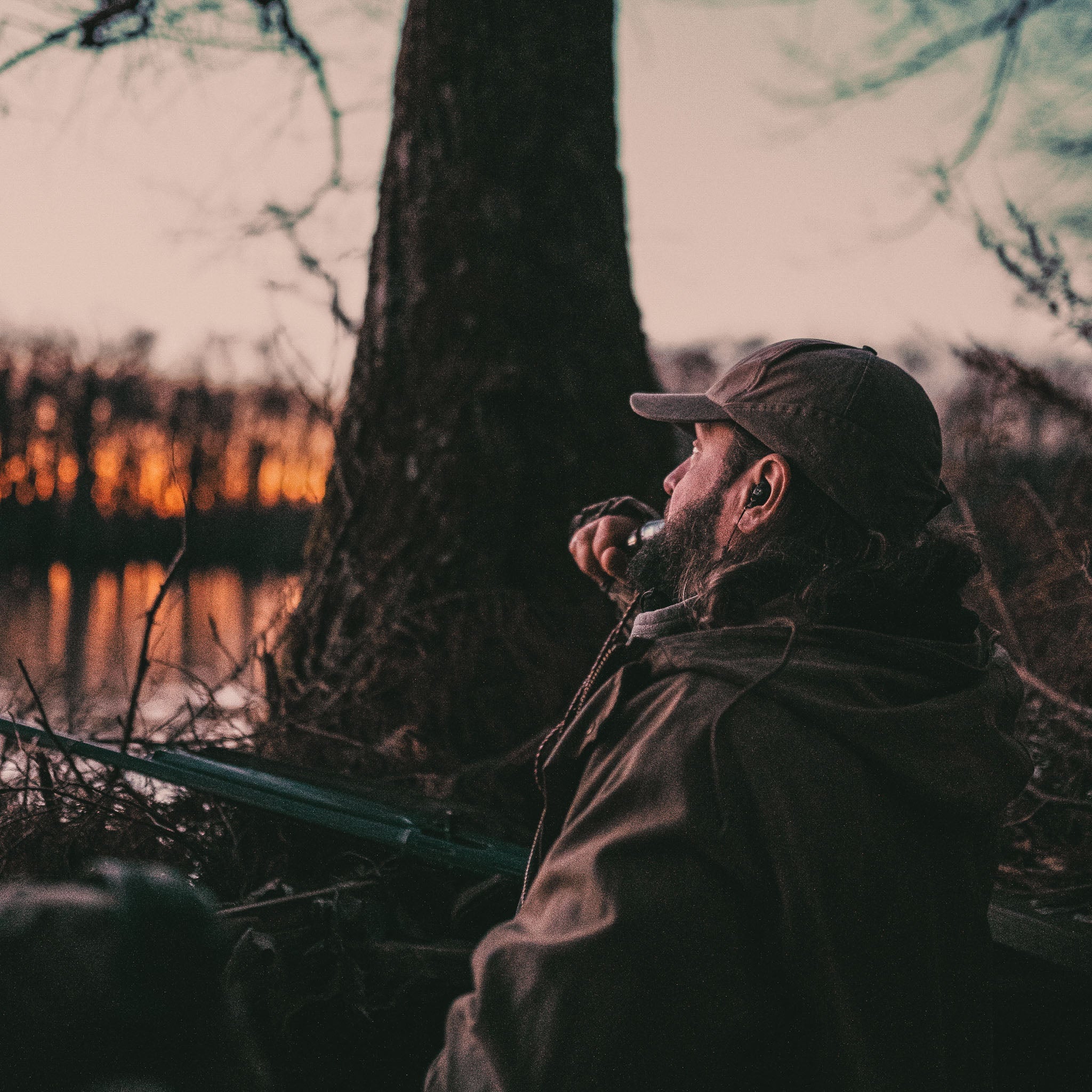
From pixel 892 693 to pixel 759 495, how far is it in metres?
0.43

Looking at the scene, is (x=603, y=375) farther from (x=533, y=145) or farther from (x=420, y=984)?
(x=420, y=984)

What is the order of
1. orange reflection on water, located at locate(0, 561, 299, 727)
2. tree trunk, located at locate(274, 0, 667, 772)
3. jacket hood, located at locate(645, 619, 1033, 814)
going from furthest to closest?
tree trunk, located at locate(274, 0, 667, 772) < orange reflection on water, located at locate(0, 561, 299, 727) < jacket hood, located at locate(645, 619, 1033, 814)

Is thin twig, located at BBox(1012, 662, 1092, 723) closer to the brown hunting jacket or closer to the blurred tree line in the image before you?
the brown hunting jacket

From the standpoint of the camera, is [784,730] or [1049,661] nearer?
[784,730]

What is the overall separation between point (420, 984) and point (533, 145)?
3588 millimetres

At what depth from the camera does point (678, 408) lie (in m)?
1.86

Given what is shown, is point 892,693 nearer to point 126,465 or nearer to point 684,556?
point 684,556

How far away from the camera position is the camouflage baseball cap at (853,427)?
151 cm

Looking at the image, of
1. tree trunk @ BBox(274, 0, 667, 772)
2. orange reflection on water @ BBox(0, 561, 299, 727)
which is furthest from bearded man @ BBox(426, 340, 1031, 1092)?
tree trunk @ BBox(274, 0, 667, 772)

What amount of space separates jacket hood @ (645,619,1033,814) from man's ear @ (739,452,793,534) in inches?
10.0

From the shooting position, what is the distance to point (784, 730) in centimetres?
122

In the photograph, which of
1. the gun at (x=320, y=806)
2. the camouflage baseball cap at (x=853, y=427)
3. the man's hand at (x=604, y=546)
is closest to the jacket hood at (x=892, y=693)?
the camouflage baseball cap at (x=853, y=427)

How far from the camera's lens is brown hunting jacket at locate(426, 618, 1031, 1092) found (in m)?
1.12

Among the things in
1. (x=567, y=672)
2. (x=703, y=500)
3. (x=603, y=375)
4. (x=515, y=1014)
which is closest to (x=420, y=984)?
(x=515, y=1014)
